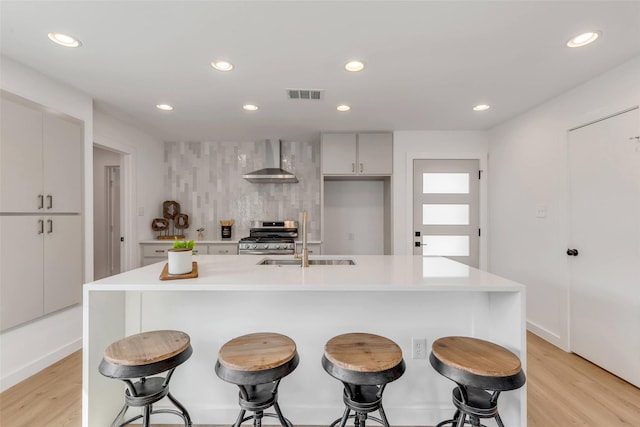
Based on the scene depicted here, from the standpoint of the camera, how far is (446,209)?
3.95 metres

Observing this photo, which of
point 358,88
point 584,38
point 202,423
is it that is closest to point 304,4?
point 358,88

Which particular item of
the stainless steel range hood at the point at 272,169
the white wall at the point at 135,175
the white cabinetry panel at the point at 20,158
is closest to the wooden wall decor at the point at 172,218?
the white wall at the point at 135,175

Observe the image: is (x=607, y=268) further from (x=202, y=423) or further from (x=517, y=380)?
(x=202, y=423)

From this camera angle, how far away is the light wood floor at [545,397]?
5.74ft

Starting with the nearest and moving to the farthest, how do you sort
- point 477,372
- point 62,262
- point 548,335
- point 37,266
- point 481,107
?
point 477,372 < point 37,266 < point 62,262 < point 548,335 < point 481,107

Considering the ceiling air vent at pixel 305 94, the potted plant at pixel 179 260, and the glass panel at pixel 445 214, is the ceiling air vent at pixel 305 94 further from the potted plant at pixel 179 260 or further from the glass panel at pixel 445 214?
the glass panel at pixel 445 214

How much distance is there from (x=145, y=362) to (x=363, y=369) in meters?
0.91

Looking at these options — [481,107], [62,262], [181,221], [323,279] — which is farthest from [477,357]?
[181,221]

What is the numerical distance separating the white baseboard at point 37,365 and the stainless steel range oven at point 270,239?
6.04ft

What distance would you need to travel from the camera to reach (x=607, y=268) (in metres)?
2.32

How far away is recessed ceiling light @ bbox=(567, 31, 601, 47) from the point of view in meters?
1.82

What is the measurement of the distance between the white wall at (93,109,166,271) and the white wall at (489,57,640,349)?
4679mm

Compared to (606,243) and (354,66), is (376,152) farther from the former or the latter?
(606,243)

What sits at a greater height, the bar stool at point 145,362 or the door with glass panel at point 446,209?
the door with glass panel at point 446,209
